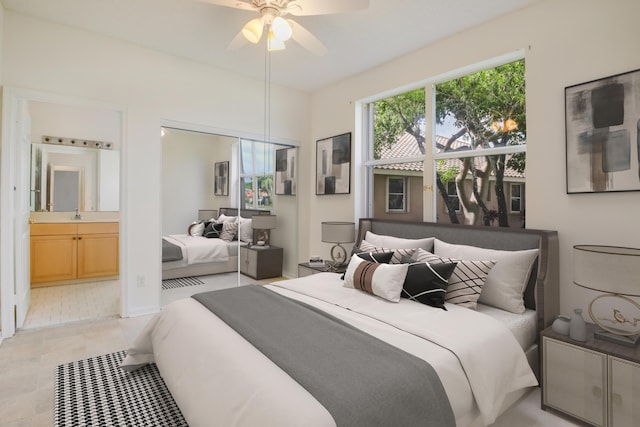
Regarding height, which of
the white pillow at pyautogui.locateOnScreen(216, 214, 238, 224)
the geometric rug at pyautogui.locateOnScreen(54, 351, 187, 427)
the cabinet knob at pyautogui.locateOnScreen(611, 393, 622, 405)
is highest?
the white pillow at pyautogui.locateOnScreen(216, 214, 238, 224)

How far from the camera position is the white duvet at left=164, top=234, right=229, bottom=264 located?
154 inches

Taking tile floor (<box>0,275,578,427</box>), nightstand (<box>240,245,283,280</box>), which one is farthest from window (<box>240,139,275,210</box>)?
tile floor (<box>0,275,578,427</box>)

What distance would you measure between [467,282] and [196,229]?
309cm

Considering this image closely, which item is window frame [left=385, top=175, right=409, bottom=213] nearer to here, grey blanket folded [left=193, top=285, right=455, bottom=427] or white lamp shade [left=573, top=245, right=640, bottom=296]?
white lamp shade [left=573, top=245, right=640, bottom=296]

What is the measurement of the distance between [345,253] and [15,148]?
3469 mm

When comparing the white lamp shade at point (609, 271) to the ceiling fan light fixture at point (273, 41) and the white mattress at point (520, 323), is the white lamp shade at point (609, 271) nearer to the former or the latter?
the white mattress at point (520, 323)

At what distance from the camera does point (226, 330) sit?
71.3 inches

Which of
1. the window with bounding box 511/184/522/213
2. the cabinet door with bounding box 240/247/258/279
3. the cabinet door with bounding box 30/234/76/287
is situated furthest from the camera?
the cabinet door with bounding box 240/247/258/279

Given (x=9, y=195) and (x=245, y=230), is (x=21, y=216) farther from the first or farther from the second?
(x=245, y=230)

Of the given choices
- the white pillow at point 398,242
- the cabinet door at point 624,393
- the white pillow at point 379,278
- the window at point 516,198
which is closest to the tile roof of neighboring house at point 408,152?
the window at point 516,198

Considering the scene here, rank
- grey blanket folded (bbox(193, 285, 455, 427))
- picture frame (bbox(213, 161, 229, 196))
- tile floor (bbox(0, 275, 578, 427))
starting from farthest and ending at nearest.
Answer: picture frame (bbox(213, 161, 229, 196)) < tile floor (bbox(0, 275, 578, 427)) < grey blanket folded (bbox(193, 285, 455, 427))

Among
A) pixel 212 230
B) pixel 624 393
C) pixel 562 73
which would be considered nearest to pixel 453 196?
pixel 562 73

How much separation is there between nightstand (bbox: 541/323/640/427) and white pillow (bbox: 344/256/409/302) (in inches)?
36.3

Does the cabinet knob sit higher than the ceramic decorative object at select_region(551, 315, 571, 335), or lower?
lower
